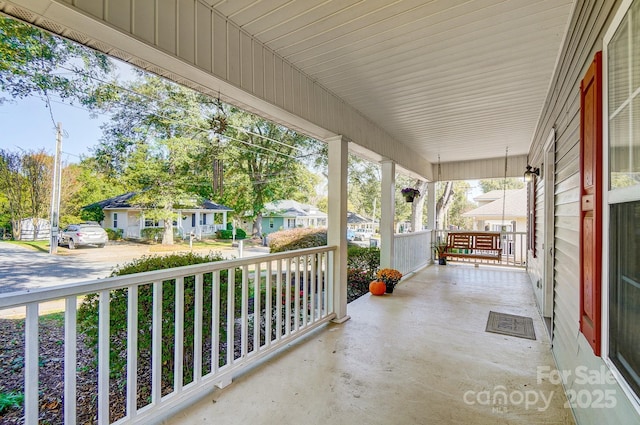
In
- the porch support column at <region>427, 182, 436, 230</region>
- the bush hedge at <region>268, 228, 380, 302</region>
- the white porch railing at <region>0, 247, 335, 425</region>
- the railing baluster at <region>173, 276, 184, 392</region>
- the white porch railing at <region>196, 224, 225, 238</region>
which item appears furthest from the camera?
the porch support column at <region>427, 182, 436, 230</region>

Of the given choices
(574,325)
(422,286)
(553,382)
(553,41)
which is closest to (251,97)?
(553,41)

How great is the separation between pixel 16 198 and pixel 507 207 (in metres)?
15.1

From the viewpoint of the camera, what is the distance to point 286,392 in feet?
6.59

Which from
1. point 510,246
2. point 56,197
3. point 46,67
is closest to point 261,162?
point 46,67

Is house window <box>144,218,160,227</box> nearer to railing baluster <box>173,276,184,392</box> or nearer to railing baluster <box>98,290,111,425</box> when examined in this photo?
railing baluster <box>173,276,184,392</box>

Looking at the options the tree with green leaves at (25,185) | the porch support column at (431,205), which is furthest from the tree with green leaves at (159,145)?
the porch support column at (431,205)

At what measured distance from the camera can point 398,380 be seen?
217 centimetres

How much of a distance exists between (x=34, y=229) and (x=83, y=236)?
42cm

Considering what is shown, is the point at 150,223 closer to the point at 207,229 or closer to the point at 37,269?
the point at 207,229

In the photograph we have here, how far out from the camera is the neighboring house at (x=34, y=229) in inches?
80.8

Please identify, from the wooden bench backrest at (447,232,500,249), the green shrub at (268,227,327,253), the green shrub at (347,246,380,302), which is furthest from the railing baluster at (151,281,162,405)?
the wooden bench backrest at (447,232,500,249)

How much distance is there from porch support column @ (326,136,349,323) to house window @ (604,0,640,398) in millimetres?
2348

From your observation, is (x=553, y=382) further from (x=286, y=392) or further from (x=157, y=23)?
(x=157, y=23)

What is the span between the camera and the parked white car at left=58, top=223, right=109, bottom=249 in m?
2.33
